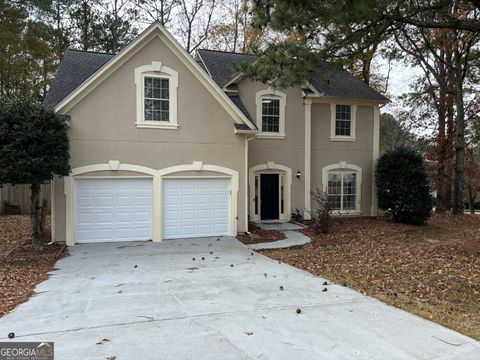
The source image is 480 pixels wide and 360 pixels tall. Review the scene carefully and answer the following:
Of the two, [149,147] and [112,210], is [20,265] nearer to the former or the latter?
[112,210]

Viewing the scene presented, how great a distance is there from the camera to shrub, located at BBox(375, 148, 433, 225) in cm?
1585

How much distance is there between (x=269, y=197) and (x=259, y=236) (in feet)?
10.8

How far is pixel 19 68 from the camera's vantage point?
21297 mm

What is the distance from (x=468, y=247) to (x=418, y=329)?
6.66 metres

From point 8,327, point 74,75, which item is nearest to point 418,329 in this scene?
point 8,327

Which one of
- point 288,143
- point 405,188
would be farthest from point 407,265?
point 288,143

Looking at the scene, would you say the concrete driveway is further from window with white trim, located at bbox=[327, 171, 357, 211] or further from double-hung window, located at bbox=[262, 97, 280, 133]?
window with white trim, located at bbox=[327, 171, 357, 211]

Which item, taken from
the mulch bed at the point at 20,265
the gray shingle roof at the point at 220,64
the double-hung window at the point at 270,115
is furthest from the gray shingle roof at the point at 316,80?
the mulch bed at the point at 20,265

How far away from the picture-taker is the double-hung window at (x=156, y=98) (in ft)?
40.8

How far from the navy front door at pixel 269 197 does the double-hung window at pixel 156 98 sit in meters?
5.27

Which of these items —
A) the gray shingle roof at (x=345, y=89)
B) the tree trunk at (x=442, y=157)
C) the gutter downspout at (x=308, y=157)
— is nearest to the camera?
the gutter downspout at (x=308, y=157)

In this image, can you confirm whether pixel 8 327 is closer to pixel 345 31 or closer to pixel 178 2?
pixel 345 31

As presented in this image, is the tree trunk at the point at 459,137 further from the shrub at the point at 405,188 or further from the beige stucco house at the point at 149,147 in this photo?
the beige stucco house at the point at 149,147

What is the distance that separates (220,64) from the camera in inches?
674
